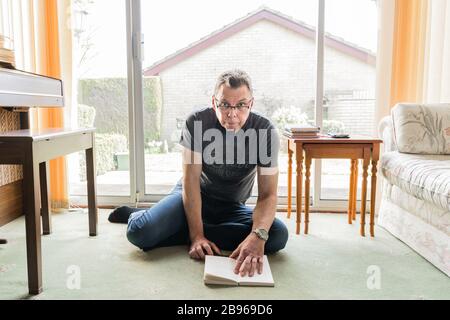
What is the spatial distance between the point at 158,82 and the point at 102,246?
1.31m

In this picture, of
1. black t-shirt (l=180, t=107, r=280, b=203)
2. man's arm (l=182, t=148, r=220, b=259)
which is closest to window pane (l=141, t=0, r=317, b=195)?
black t-shirt (l=180, t=107, r=280, b=203)

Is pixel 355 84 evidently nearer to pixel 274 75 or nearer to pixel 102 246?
pixel 274 75

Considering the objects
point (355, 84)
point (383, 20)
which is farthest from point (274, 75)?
point (383, 20)

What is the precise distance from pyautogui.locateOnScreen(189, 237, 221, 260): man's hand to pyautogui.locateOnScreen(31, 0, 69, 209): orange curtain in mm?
1303

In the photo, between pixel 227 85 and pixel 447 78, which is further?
pixel 447 78

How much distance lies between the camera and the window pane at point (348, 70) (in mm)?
2527

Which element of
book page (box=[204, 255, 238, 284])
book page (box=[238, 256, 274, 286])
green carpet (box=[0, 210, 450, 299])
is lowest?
green carpet (box=[0, 210, 450, 299])

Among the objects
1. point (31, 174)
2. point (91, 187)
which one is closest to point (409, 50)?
point (91, 187)

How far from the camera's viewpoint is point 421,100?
232 centimetres

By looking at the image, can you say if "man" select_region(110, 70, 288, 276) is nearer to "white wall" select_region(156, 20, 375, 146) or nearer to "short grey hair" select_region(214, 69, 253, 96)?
"short grey hair" select_region(214, 69, 253, 96)

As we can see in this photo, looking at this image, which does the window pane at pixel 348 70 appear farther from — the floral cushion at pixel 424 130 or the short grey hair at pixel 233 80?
the short grey hair at pixel 233 80

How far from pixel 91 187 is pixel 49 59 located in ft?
3.33

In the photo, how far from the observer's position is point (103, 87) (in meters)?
2.68

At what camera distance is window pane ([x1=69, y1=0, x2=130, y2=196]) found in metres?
2.60
